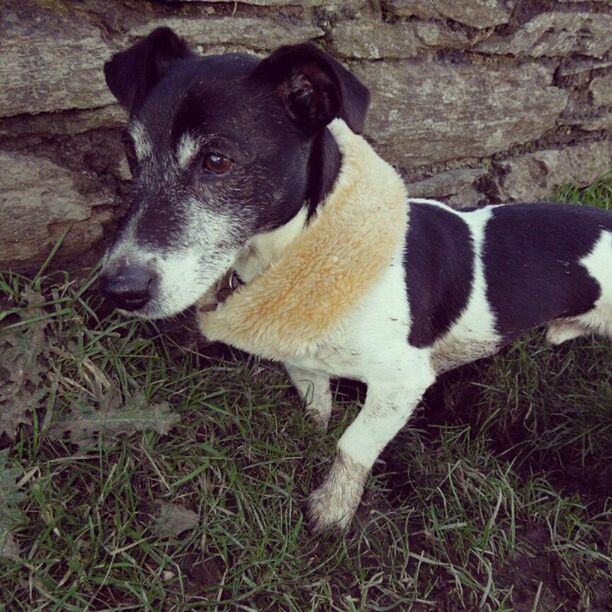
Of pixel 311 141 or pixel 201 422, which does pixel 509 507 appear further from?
pixel 311 141

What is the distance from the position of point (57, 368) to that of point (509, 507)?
1706mm

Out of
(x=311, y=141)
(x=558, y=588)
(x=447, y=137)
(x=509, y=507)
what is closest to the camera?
(x=311, y=141)

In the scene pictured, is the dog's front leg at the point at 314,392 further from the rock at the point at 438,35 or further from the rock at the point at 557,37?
the rock at the point at 557,37

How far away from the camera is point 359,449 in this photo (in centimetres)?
223

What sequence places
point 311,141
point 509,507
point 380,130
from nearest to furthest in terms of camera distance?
point 311,141, point 509,507, point 380,130

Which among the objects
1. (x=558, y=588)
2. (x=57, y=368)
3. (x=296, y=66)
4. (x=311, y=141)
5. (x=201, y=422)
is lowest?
(x=558, y=588)

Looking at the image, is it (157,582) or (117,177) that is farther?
(117,177)

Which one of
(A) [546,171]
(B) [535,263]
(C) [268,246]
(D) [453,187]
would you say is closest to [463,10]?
(D) [453,187]

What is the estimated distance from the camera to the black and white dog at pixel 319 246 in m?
1.76

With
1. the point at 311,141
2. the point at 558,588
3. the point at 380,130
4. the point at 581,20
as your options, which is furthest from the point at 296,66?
the point at 581,20

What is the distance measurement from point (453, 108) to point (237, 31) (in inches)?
46.0

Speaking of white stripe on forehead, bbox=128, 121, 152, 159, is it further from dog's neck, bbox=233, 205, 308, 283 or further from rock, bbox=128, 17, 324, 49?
rock, bbox=128, 17, 324, 49

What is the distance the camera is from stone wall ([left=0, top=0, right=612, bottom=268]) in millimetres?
2184

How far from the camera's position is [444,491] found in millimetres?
2398
